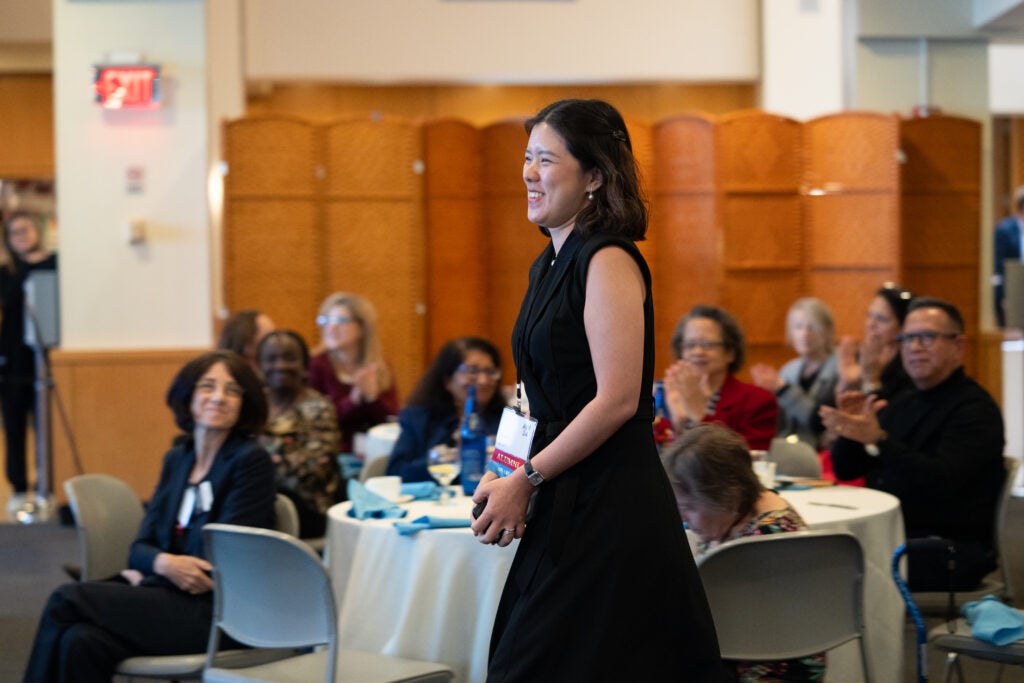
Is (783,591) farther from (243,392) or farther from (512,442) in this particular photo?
(243,392)

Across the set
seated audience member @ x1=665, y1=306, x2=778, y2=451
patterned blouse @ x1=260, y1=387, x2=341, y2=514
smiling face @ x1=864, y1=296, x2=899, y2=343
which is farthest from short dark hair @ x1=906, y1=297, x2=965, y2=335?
patterned blouse @ x1=260, y1=387, x2=341, y2=514

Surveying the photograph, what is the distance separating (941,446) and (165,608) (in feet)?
8.26

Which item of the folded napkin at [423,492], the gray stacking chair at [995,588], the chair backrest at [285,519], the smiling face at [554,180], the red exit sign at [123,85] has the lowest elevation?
the gray stacking chair at [995,588]

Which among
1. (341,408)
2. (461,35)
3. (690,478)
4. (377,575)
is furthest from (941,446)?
(461,35)

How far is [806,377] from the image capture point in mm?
6004

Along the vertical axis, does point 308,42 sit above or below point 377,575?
above

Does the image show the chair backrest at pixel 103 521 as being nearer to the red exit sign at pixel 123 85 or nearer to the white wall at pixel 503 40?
the red exit sign at pixel 123 85

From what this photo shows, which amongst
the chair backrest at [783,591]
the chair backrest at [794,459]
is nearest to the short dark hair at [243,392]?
the chair backrest at [783,591]

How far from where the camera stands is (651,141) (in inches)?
339

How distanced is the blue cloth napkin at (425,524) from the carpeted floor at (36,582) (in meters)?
1.77

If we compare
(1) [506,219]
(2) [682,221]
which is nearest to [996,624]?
(2) [682,221]

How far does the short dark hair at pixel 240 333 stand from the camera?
5.28 metres

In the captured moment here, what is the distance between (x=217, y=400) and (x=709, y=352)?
6.00ft

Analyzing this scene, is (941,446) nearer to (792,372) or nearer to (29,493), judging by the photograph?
(792,372)
